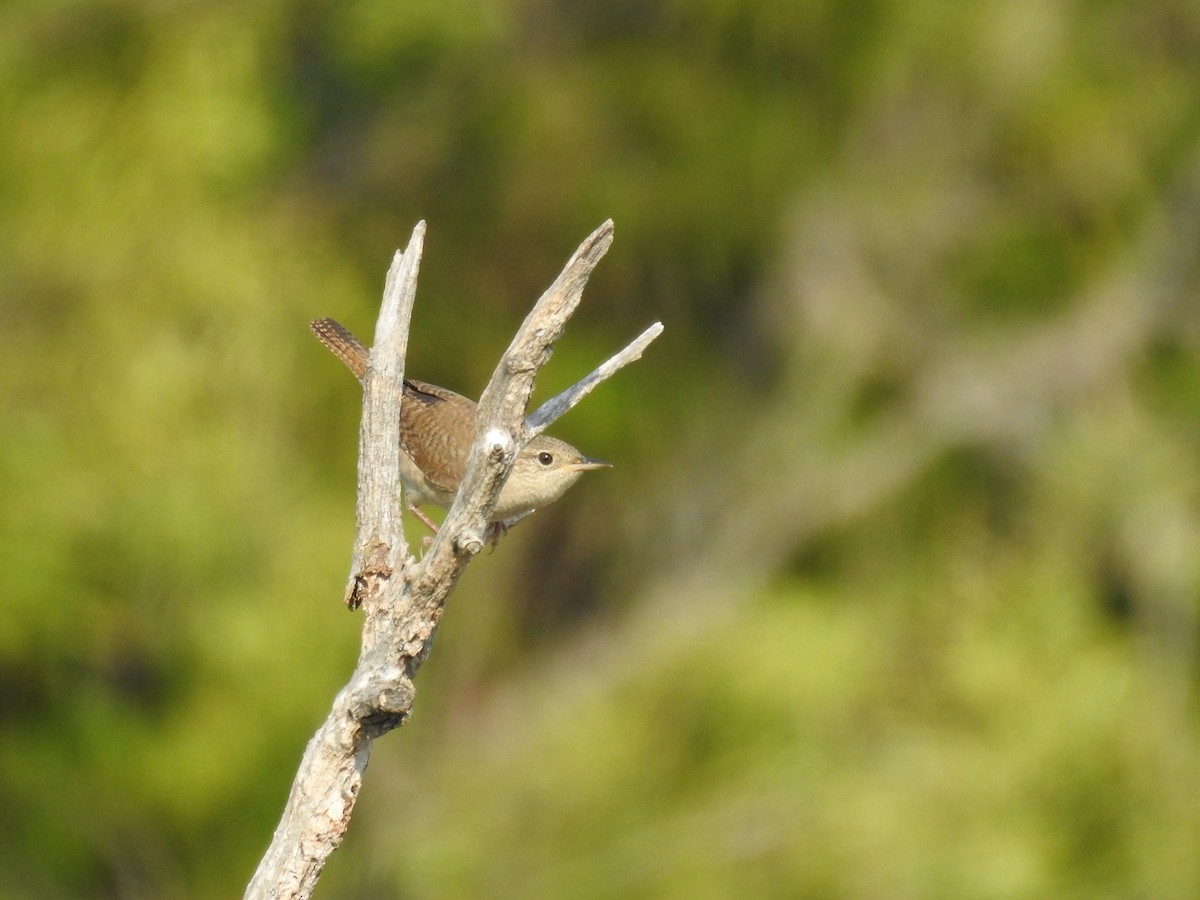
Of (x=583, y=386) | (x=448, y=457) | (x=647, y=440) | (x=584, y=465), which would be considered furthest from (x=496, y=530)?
(x=647, y=440)

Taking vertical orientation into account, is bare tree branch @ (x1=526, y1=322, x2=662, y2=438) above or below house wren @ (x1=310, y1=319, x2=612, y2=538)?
below

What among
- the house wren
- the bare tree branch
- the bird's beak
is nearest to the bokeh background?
the house wren

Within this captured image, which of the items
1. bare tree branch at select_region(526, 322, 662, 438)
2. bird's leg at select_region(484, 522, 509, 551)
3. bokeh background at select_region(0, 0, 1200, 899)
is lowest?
bare tree branch at select_region(526, 322, 662, 438)

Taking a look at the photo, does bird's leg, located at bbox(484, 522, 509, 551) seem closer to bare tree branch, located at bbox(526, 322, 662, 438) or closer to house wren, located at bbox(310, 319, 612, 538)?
house wren, located at bbox(310, 319, 612, 538)

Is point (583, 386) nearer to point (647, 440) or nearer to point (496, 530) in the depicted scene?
point (496, 530)

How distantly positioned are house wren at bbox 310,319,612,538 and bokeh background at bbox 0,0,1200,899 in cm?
195

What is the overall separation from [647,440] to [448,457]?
4.77m

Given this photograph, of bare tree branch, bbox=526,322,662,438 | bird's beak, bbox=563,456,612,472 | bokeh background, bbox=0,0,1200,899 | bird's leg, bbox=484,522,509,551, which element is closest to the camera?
bare tree branch, bbox=526,322,662,438

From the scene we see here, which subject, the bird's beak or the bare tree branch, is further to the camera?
the bird's beak

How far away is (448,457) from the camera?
3.76 meters

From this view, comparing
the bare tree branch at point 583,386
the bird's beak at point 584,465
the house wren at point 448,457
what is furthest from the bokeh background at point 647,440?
the bare tree branch at point 583,386

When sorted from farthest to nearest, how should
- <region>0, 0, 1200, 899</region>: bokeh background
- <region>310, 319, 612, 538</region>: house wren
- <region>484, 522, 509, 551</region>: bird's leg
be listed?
1. <region>0, 0, 1200, 899</region>: bokeh background
2. <region>310, 319, 612, 538</region>: house wren
3. <region>484, 522, 509, 551</region>: bird's leg

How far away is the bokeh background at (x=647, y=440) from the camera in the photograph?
5973 millimetres

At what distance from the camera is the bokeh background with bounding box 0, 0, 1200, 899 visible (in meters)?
5.97
